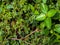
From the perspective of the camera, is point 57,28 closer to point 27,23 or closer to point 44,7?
point 44,7

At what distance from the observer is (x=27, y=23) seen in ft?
7.83

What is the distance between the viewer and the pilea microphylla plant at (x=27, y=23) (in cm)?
223

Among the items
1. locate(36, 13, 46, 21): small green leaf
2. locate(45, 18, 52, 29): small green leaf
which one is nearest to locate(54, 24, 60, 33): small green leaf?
locate(45, 18, 52, 29): small green leaf

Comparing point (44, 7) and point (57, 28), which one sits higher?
point (44, 7)

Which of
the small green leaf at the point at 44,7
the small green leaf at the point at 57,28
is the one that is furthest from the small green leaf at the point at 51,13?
the small green leaf at the point at 57,28

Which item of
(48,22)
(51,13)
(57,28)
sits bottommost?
(57,28)

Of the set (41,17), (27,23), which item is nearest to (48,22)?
(41,17)

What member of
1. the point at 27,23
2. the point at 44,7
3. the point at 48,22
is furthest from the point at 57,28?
the point at 27,23

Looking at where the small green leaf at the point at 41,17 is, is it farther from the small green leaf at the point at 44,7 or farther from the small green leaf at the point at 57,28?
the small green leaf at the point at 57,28

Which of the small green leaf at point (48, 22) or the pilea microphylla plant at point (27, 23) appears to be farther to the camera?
the pilea microphylla plant at point (27, 23)

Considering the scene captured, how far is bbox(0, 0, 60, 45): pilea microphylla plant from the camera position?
2.23 meters

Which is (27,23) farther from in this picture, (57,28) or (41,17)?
(57,28)

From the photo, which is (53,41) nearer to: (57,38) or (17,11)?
(57,38)

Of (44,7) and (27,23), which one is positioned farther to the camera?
(27,23)
